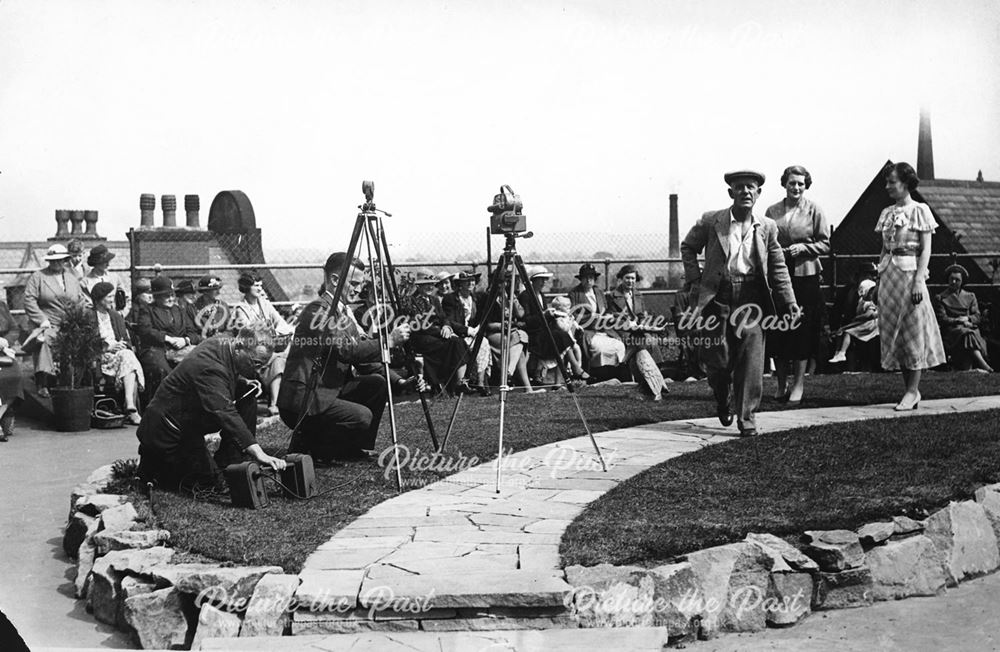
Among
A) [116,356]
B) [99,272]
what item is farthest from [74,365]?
[99,272]

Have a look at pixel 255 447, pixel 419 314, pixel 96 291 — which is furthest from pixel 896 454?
pixel 96 291

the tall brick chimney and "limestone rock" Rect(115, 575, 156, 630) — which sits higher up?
the tall brick chimney

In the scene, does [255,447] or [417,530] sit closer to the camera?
[417,530]

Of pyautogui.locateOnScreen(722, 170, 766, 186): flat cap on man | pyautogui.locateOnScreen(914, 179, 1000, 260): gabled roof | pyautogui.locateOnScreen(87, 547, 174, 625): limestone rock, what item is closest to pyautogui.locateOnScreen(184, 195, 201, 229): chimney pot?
pyautogui.locateOnScreen(914, 179, 1000, 260): gabled roof

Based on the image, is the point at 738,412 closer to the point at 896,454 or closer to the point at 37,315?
the point at 896,454

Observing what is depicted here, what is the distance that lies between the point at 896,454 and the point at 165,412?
16.8ft

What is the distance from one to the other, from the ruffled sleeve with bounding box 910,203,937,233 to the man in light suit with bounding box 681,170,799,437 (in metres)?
1.62

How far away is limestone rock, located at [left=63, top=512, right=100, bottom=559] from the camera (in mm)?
6922

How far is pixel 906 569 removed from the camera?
6012mm

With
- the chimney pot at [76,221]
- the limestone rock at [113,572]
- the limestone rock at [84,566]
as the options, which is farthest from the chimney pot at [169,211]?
the limestone rock at [113,572]

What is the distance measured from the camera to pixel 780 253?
902 cm

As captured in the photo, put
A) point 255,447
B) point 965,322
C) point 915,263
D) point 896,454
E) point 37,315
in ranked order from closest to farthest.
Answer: point 255,447, point 896,454, point 915,263, point 37,315, point 965,322

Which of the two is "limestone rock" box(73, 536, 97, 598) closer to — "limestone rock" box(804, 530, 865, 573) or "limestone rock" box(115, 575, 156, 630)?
"limestone rock" box(115, 575, 156, 630)

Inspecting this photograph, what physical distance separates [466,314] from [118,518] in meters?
6.94
